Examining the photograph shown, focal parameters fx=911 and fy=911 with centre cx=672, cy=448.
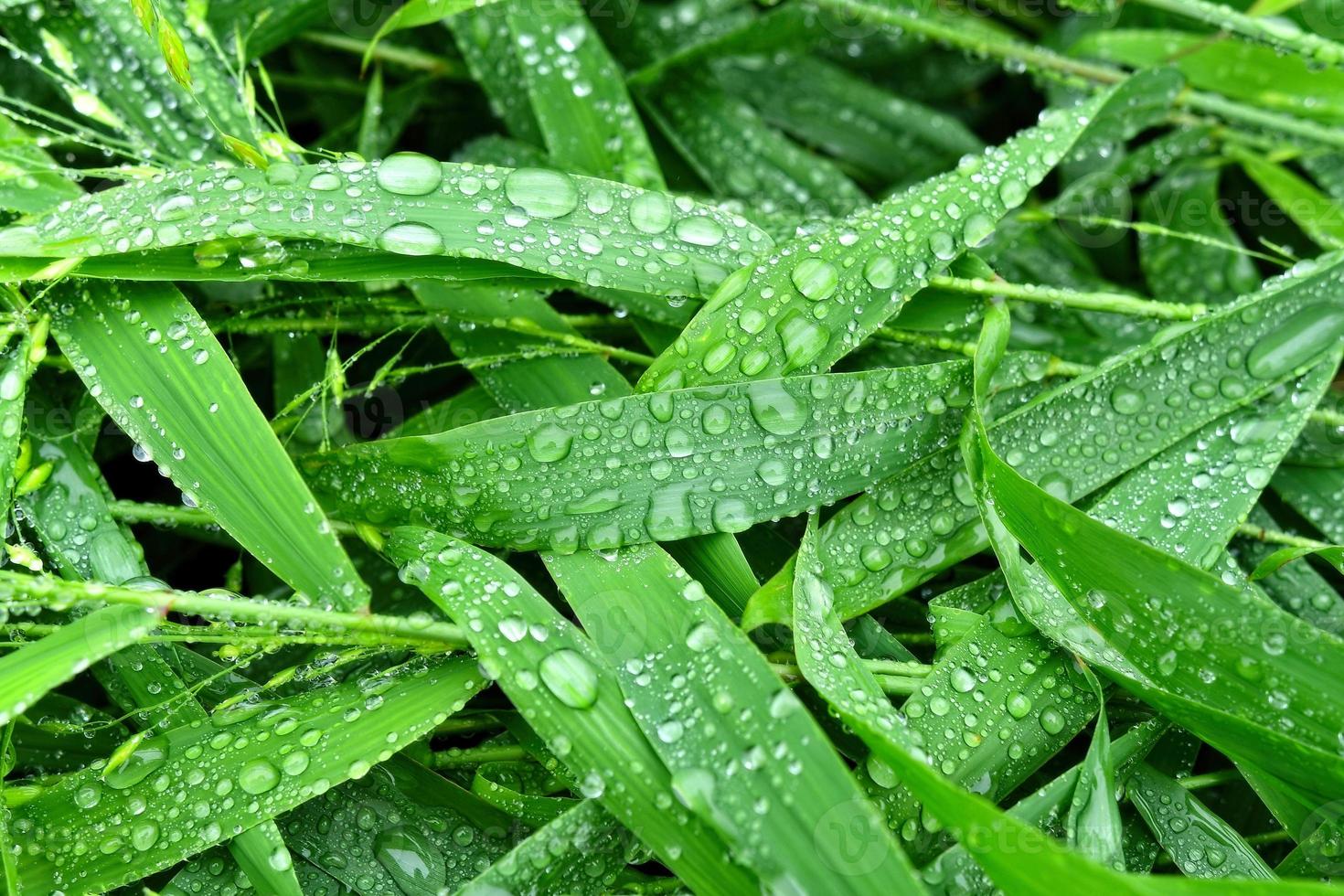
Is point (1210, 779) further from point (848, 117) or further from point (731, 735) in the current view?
point (848, 117)

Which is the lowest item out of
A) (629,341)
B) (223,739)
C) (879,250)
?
(223,739)

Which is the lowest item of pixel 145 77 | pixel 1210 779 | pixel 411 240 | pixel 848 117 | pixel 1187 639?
pixel 1210 779

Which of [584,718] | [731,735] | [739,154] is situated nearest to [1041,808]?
[731,735]

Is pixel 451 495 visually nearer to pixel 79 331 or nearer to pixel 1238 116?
pixel 79 331

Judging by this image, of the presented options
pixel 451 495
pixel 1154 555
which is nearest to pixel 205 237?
pixel 451 495

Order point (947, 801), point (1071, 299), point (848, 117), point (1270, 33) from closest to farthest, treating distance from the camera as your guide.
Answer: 1. point (947, 801)
2. point (1071, 299)
3. point (1270, 33)
4. point (848, 117)

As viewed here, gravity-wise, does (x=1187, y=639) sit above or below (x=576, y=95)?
below
